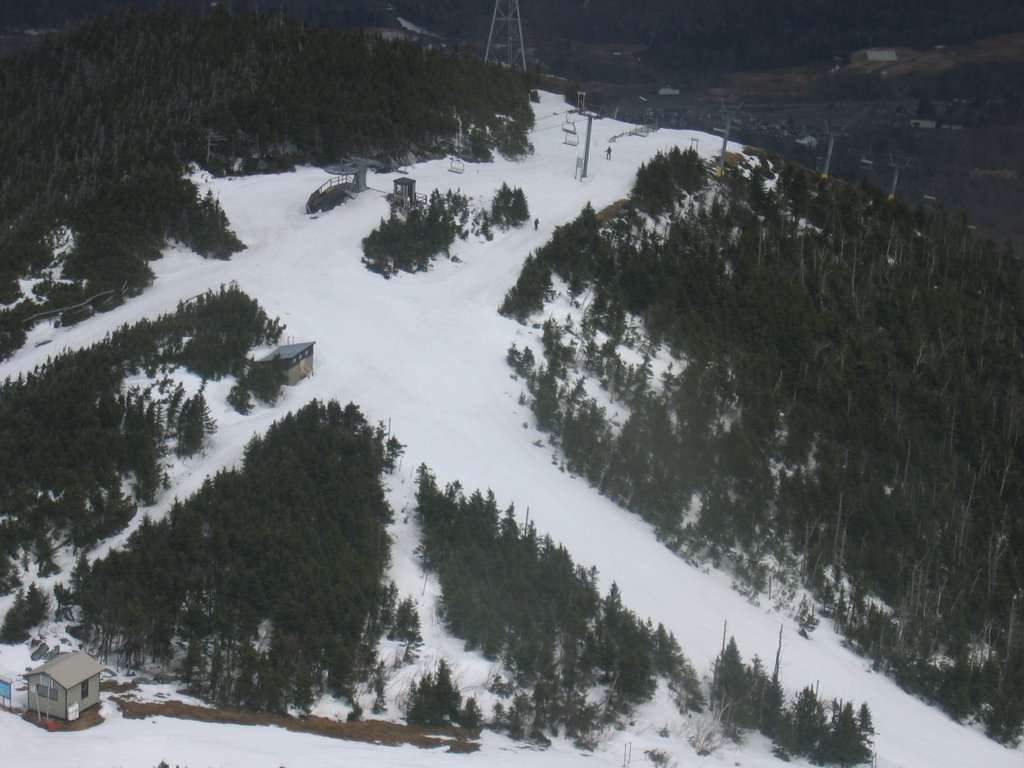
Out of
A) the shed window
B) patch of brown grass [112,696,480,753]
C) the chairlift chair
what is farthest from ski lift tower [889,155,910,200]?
the shed window

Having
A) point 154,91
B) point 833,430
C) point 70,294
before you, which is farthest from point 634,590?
point 154,91

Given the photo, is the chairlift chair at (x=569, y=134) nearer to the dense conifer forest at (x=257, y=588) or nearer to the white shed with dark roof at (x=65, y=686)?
the dense conifer forest at (x=257, y=588)

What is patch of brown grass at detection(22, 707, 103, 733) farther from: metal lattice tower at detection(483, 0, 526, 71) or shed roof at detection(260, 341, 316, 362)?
metal lattice tower at detection(483, 0, 526, 71)

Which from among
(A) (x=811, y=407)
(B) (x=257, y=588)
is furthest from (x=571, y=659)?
(A) (x=811, y=407)

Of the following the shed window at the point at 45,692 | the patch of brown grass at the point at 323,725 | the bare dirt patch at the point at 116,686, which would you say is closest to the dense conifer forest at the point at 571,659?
the patch of brown grass at the point at 323,725

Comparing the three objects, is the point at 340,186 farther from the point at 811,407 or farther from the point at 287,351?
the point at 811,407
